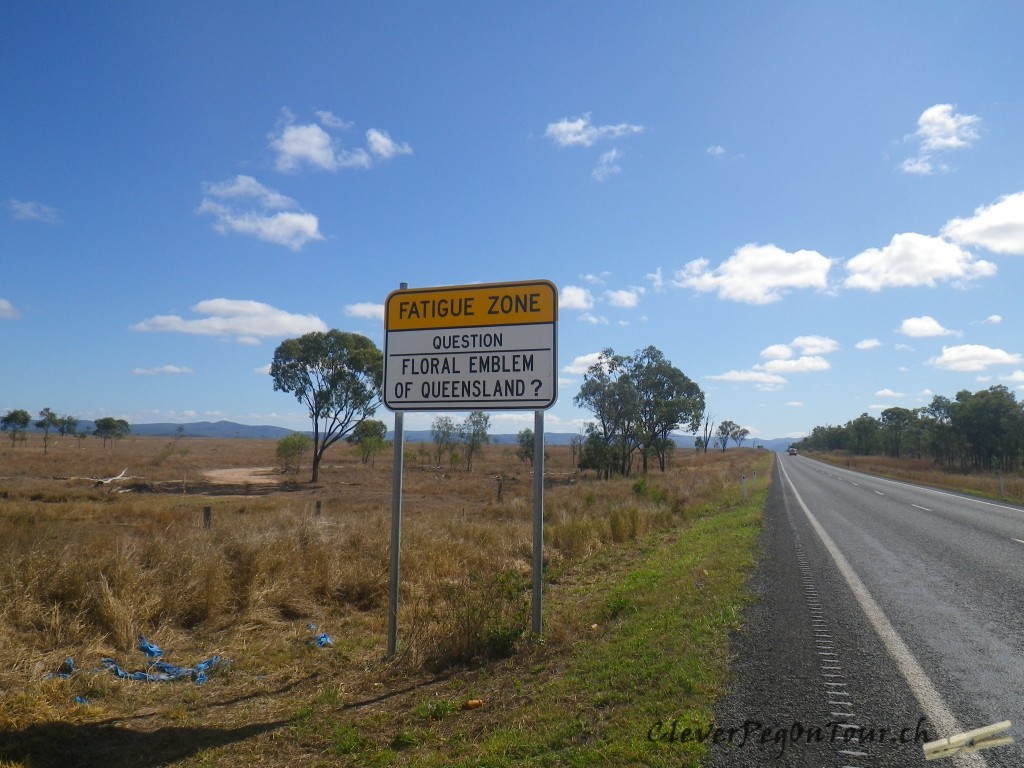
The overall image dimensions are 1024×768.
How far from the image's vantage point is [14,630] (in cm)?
541

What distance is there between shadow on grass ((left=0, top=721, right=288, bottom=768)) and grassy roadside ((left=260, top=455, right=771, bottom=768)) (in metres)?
0.50

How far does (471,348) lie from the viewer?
5.86 meters

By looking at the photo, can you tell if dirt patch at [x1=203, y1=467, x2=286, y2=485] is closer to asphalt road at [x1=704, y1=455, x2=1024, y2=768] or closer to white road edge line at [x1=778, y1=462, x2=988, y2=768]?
asphalt road at [x1=704, y1=455, x2=1024, y2=768]

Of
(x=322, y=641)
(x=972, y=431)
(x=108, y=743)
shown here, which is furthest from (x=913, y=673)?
(x=972, y=431)

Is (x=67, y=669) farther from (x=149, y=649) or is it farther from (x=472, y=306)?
(x=472, y=306)

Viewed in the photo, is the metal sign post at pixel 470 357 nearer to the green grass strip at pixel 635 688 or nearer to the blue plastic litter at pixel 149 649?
the green grass strip at pixel 635 688

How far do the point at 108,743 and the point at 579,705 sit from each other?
9.84 ft

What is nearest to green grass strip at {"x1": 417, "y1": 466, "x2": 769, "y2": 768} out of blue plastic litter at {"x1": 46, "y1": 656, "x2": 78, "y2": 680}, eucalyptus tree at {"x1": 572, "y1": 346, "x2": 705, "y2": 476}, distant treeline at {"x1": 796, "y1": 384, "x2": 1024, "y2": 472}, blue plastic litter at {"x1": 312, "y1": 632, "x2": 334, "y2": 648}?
blue plastic litter at {"x1": 312, "y1": 632, "x2": 334, "y2": 648}

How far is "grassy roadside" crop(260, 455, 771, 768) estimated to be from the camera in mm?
3449

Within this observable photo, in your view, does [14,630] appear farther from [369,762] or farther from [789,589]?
[789,589]

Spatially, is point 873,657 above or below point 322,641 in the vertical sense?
above

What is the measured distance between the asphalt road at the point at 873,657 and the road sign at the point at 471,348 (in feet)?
8.88

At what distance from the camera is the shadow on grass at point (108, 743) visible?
381cm

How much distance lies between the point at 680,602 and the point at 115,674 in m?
5.11
